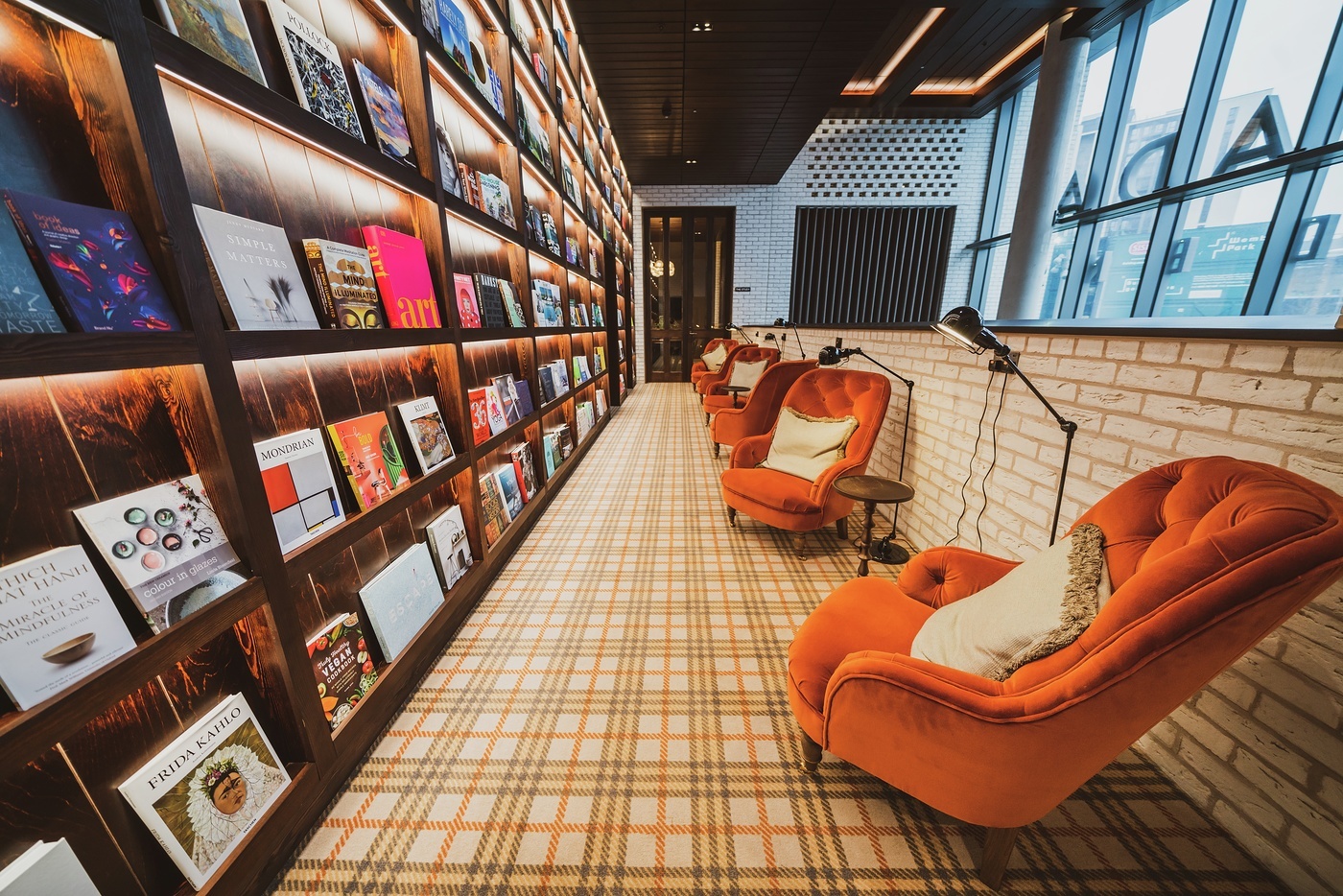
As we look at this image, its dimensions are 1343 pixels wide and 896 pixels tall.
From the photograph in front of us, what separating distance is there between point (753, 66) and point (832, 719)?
17.8 ft

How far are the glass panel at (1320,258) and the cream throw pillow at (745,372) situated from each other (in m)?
4.87

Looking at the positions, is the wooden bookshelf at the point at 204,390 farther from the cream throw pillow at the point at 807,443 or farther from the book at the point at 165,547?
the cream throw pillow at the point at 807,443

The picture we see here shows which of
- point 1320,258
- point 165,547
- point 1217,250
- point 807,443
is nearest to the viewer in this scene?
point 165,547

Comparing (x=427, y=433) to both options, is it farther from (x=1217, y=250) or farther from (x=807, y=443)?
(x=1217, y=250)

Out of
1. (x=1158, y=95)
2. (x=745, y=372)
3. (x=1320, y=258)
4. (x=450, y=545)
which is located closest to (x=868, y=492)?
(x=450, y=545)

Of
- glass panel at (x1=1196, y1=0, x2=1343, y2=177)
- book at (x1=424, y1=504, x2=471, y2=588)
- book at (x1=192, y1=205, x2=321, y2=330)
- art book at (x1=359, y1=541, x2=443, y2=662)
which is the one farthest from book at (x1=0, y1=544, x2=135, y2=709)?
glass panel at (x1=1196, y1=0, x2=1343, y2=177)

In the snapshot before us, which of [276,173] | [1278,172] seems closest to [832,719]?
[276,173]

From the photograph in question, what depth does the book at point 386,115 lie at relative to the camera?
1.49m

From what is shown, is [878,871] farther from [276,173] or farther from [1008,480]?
[276,173]

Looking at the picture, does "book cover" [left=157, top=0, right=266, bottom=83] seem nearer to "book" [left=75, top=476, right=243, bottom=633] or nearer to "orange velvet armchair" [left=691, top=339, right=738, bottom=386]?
"book" [left=75, top=476, right=243, bottom=633]

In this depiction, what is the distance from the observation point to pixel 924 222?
8.08m

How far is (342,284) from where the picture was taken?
1.36 meters

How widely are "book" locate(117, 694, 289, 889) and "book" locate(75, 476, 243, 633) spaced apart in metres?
0.29

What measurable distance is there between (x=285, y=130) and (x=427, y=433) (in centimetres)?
98
